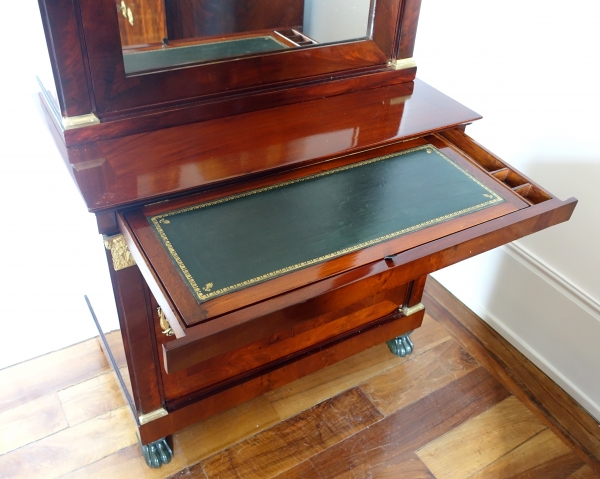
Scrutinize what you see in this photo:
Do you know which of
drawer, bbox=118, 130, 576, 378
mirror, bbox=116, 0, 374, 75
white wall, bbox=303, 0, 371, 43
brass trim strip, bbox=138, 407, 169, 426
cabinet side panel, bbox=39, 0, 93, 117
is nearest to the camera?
drawer, bbox=118, 130, 576, 378

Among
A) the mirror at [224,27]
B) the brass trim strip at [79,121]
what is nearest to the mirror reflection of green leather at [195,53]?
the mirror at [224,27]

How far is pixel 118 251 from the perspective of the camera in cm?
110

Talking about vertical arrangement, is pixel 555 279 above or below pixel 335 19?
below

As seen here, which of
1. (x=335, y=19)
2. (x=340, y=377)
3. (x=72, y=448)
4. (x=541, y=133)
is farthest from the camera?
(x=340, y=377)

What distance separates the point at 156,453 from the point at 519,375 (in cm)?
112

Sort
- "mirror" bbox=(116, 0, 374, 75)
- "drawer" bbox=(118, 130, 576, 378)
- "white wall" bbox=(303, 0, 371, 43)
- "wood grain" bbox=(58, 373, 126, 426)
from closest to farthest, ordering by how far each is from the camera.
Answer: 1. "drawer" bbox=(118, 130, 576, 378)
2. "mirror" bbox=(116, 0, 374, 75)
3. "white wall" bbox=(303, 0, 371, 43)
4. "wood grain" bbox=(58, 373, 126, 426)

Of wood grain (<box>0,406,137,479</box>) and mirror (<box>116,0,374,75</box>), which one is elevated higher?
mirror (<box>116,0,374,75</box>)

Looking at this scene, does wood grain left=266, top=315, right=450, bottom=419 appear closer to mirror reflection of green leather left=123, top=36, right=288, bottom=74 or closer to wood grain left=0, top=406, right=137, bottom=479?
wood grain left=0, top=406, right=137, bottom=479

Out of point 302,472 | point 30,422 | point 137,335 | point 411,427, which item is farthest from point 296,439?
point 30,422

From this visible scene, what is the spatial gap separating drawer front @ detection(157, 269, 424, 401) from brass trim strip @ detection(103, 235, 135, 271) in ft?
0.72

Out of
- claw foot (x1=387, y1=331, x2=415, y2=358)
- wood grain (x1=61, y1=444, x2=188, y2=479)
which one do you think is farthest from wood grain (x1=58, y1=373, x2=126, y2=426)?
claw foot (x1=387, y1=331, x2=415, y2=358)

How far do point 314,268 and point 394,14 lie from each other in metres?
0.73

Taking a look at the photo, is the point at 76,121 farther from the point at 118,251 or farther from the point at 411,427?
the point at 411,427

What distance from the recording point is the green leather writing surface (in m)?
0.94
